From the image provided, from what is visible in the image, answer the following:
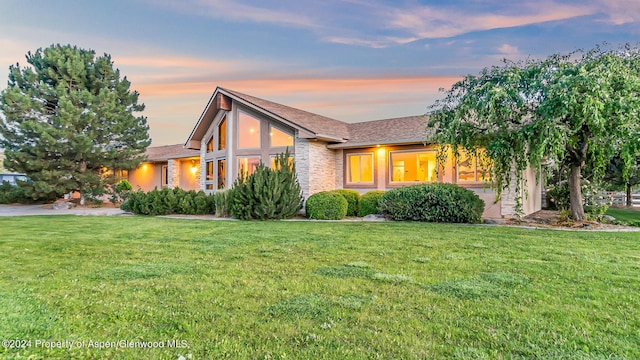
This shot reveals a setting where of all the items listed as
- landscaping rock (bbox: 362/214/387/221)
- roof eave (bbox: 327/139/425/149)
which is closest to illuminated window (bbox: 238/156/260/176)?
roof eave (bbox: 327/139/425/149)

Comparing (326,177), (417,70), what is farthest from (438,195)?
(417,70)

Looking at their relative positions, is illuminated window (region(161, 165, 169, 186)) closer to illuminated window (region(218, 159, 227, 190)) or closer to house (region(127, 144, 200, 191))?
house (region(127, 144, 200, 191))

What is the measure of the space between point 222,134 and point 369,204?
28.5 feet

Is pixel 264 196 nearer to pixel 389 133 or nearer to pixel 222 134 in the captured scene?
pixel 389 133

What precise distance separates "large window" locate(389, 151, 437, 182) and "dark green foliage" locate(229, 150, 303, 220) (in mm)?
4878

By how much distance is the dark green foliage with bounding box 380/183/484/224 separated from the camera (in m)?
10.5

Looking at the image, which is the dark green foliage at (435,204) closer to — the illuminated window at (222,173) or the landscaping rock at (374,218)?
the landscaping rock at (374,218)

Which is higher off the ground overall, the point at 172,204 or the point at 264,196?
the point at 264,196

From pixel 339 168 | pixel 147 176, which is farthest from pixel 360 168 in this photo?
pixel 147 176

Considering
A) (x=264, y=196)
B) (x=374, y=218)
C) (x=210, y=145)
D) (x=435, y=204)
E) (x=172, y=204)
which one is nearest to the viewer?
(x=435, y=204)

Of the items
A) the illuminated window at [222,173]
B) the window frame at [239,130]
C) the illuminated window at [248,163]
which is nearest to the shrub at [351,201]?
the illuminated window at [248,163]

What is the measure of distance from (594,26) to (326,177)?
11.2 metres

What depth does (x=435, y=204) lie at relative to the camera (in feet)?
35.9

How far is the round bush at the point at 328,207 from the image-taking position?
12234 millimetres
